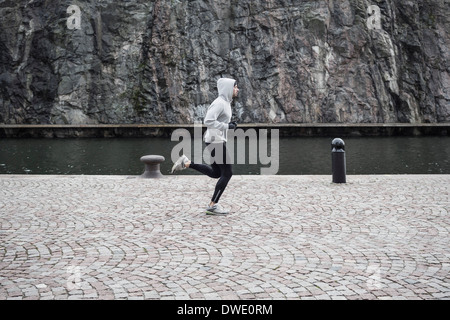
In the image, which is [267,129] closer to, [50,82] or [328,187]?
[50,82]

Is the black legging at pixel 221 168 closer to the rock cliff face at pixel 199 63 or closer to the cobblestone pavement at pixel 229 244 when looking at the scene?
the cobblestone pavement at pixel 229 244

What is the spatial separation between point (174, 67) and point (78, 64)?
29.8 feet

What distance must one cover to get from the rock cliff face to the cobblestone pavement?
37584 millimetres

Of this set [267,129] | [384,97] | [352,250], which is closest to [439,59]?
[384,97]

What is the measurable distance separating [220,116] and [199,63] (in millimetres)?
40993

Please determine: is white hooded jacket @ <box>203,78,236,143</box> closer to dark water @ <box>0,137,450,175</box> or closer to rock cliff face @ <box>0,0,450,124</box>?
dark water @ <box>0,137,450,175</box>

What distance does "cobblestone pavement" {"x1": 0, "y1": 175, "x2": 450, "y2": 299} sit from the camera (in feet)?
15.0

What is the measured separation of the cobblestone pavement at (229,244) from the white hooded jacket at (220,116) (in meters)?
1.23

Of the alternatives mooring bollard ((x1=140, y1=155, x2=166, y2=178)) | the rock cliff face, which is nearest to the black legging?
mooring bollard ((x1=140, y1=155, x2=166, y2=178))

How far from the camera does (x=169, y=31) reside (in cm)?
4797

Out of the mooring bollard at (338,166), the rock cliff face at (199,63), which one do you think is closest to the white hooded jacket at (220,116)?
the mooring bollard at (338,166)

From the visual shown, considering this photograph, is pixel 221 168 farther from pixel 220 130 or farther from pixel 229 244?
pixel 229 244

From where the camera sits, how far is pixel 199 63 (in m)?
47.8

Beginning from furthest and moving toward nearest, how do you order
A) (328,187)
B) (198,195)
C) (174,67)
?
(174,67) → (328,187) → (198,195)
